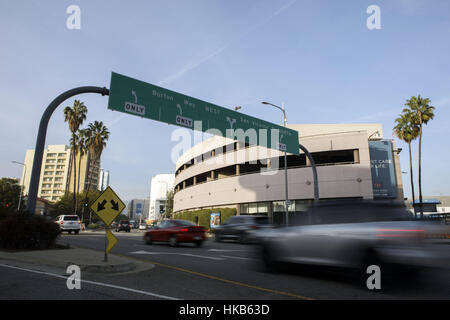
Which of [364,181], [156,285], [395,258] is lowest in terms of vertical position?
[156,285]

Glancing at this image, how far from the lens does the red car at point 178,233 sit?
1544 cm

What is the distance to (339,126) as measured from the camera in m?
40.8

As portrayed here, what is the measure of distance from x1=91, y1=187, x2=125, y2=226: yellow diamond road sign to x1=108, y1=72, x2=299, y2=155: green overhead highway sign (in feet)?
20.1

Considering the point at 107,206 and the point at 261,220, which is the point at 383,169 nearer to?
the point at 261,220

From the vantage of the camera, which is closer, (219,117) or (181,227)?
(181,227)

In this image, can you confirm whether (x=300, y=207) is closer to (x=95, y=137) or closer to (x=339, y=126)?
(x=339, y=126)

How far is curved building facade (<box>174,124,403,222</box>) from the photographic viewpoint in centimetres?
3081

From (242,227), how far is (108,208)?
35.2ft

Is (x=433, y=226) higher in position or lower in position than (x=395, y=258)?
higher

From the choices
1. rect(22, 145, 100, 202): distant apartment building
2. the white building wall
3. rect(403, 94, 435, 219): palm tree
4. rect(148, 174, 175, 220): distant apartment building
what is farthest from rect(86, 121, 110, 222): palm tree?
rect(148, 174, 175, 220): distant apartment building

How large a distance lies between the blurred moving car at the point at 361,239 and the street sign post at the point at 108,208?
14.9 feet

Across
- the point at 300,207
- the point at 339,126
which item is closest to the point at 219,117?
the point at 300,207
